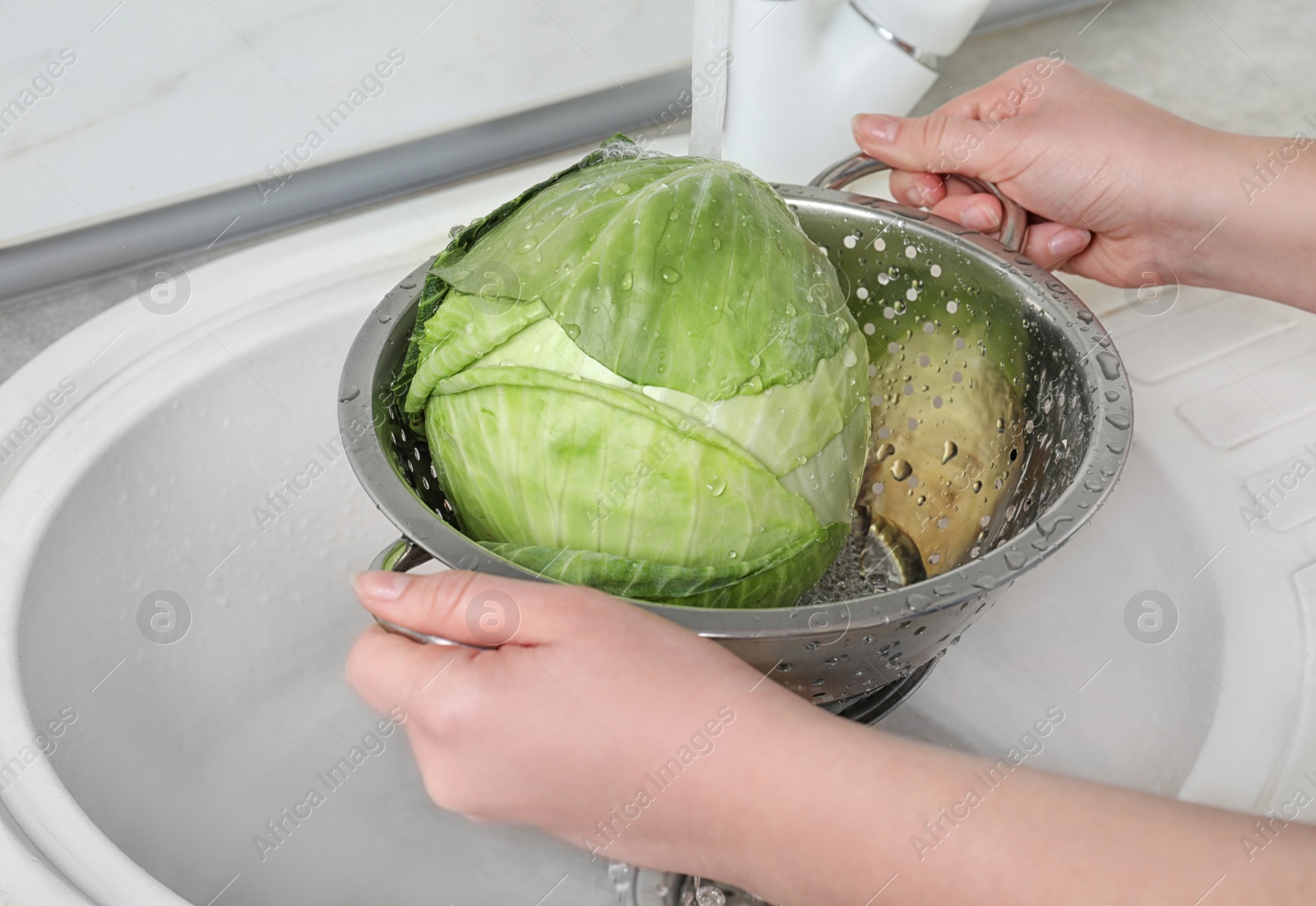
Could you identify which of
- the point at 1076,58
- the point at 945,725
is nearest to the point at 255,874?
the point at 945,725

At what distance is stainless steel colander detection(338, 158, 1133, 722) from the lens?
1.81ft

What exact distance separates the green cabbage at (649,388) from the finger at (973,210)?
0.26 metres

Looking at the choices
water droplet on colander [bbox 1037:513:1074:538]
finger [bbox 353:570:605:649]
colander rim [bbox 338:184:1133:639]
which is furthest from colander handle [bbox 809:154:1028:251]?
finger [bbox 353:570:605:649]

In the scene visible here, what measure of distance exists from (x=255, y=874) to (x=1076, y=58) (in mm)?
1283

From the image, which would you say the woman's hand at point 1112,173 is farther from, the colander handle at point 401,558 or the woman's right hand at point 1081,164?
the colander handle at point 401,558

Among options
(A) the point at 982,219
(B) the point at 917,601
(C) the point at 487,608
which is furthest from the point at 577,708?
(A) the point at 982,219

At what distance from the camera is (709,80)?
38.2 inches

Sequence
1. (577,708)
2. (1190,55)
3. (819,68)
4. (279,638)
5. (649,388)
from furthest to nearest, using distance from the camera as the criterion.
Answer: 1. (1190,55)
2. (819,68)
3. (279,638)
4. (649,388)
5. (577,708)

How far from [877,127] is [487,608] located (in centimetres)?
58

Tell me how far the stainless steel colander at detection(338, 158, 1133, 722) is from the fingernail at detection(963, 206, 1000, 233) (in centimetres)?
1

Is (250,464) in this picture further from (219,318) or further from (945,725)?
(945,725)

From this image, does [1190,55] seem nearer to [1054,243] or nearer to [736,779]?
[1054,243]

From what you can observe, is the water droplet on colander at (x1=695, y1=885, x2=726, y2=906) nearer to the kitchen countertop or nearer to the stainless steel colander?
the stainless steel colander

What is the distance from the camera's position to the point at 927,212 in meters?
0.81
